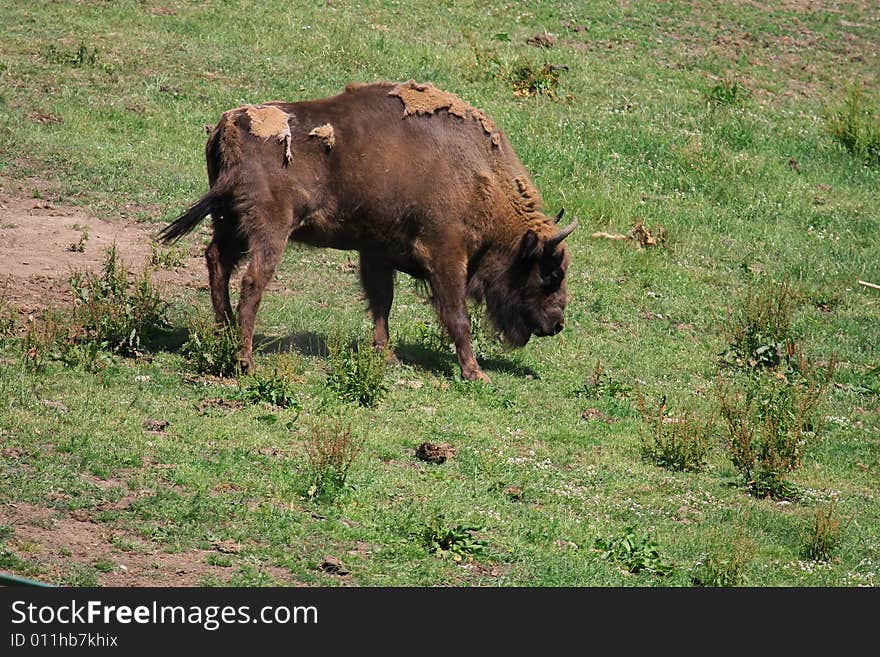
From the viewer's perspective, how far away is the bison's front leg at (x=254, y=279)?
9766 millimetres

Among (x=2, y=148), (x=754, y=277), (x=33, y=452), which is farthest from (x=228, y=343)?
(x=754, y=277)

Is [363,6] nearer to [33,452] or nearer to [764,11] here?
[764,11]

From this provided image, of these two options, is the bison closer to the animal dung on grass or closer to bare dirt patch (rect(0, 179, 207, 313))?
bare dirt patch (rect(0, 179, 207, 313))

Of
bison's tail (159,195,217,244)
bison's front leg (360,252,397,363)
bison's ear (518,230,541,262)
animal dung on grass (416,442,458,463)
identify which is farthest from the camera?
bison's ear (518,230,541,262)

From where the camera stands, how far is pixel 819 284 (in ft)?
49.7

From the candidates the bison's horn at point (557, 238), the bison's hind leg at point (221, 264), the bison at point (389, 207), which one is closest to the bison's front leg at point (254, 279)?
the bison at point (389, 207)

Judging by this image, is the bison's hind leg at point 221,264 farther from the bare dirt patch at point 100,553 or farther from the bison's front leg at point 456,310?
the bare dirt patch at point 100,553

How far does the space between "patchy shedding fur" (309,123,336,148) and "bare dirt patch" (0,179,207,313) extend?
2297mm

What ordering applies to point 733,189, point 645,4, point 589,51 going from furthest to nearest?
1. point 645,4
2. point 589,51
3. point 733,189

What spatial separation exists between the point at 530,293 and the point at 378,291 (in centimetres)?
142

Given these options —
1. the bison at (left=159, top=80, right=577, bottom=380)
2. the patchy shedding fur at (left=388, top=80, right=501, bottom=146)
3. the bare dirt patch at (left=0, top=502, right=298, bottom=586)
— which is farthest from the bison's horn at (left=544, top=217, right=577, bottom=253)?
the bare dirt patch at (left=0, top=502, right=298, bottom=586)

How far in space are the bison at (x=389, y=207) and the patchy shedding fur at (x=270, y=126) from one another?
11 mm

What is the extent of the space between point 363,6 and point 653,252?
8.34 m

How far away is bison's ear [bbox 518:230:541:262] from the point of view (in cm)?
1130
